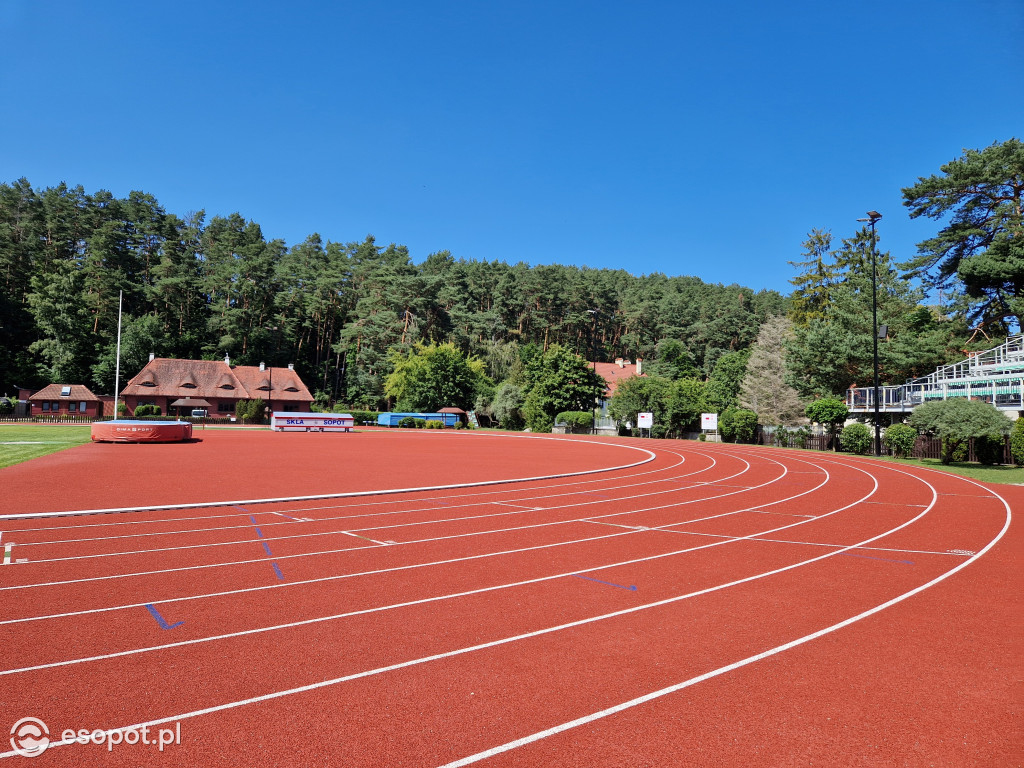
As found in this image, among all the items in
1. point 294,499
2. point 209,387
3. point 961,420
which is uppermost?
point 209,387

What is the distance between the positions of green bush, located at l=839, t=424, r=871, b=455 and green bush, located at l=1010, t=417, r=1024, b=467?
7.57 meters

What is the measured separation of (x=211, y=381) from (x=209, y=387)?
3.17ft

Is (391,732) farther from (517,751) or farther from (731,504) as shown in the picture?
(731,504)

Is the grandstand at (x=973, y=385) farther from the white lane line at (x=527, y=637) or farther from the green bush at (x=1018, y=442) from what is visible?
the white lane line at (x=527, y=637)

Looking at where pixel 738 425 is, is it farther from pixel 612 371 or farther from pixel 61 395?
pixel 61 395

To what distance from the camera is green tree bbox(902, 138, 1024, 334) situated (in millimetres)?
32812

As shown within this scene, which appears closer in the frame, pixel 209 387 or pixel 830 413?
pixel 830 413

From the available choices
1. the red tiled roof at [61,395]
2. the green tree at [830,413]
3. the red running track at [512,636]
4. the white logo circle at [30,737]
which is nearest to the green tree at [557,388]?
the green tree at [830,413]

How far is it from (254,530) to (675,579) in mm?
7192

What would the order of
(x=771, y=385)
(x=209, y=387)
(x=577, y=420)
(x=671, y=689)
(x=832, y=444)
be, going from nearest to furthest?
(x=671, y=689) < (x=832, y=444) < (x=771, y=385) < (x=577, y=420) < (x=209, y=387)

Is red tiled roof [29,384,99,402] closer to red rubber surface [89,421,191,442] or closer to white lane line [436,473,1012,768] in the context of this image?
red rubber surface [89,421,191,442]

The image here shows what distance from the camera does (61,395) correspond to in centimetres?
6031

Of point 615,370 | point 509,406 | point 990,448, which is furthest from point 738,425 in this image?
point 615,370

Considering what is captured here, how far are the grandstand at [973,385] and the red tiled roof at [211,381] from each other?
57.4 metres
